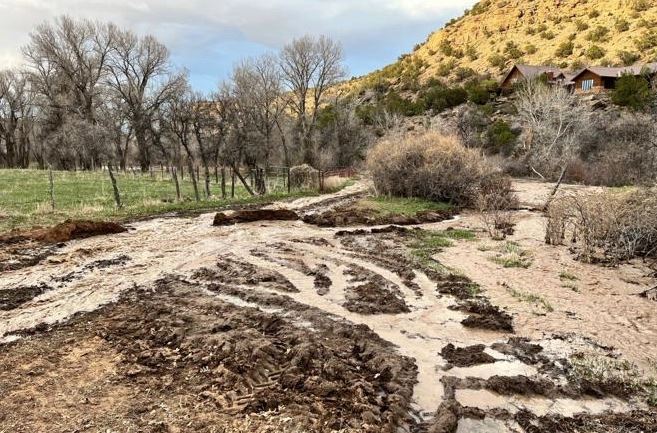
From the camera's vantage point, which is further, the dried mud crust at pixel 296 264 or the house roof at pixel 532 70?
the house roof at pixel 532 70

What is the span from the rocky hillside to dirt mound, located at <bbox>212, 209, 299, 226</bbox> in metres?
43.1

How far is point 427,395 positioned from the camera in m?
5.71

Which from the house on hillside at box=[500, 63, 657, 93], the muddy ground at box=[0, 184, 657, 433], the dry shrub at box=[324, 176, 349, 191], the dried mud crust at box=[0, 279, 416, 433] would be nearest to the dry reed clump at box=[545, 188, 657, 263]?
the muddy ground at box=[0, 184, 657, 433]

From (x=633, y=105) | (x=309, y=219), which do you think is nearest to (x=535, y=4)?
(x=633, y=105)

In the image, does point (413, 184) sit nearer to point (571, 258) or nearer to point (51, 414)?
point (571, 258)

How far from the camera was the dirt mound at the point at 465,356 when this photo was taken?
6570 mm

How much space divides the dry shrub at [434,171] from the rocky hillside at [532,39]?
112 ft

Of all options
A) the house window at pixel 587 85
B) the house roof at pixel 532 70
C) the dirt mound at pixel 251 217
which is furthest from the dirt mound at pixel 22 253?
the house window at pixel 587 85

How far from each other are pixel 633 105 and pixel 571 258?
101ft

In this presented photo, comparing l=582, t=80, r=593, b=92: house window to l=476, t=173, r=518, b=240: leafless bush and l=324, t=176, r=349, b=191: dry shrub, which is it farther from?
l=324, t=176, r=349, b=191: dry shrub

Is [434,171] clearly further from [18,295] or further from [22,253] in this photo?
[18,295]

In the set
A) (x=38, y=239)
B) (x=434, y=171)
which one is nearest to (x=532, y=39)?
(x=434, y=171)

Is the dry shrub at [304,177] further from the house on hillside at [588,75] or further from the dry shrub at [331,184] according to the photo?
the house on hillside at [588,75]

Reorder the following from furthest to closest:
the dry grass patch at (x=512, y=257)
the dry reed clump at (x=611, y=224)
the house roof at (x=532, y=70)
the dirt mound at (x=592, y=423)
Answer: the house roof at (x=532, y=70) → the dry reed clump at (x=611, y=224) → the dry grass patch at (x=512, y=257) → the dirt mound at (x=592, y=423)
